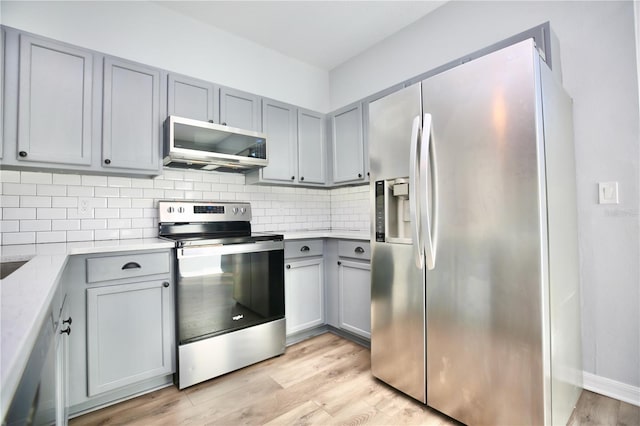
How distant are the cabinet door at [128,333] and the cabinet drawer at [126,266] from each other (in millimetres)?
63

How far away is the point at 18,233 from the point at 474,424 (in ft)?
9.26

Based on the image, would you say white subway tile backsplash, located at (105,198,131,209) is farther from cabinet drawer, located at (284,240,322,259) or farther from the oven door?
cabinet drawer, located at (284,240,322,259)

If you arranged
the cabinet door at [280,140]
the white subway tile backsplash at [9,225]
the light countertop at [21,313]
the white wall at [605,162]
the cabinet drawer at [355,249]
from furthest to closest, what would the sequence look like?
1. the cabinet door at [280,140]
2. the cabinet drawer at [355,249]
3. the white subway tile backsplash at [9,225]
4. the white wall at [605,162]
5. the light countertop at [21,313]

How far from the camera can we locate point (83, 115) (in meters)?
1.98

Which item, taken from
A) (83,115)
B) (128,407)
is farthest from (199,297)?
(83,115)

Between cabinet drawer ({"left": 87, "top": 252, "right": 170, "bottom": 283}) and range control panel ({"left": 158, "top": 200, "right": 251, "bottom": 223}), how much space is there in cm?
50

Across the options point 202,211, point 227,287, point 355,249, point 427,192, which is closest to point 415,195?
point 427,192

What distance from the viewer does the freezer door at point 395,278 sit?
1786mm

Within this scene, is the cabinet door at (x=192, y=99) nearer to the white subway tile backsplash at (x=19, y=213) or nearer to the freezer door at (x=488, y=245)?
the white subway tile backsplash at (x=19, y=213)

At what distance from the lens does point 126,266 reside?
1.85m

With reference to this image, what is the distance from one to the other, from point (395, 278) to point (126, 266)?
1605 millimetres

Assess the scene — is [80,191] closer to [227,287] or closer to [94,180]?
[94,180]

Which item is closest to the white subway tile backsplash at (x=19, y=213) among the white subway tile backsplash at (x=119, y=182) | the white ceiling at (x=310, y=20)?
the white subway tile backsplash at (x=119, y=182)

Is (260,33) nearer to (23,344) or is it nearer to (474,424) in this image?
(23,344)
